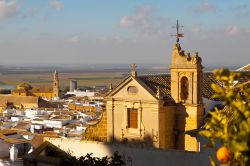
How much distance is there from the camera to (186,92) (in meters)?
19.8

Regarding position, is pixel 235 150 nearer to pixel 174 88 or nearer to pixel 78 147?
pixel 78 147

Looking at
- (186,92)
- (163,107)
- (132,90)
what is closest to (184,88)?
(186,92)

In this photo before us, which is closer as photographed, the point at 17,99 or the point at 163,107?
the point at 163,107

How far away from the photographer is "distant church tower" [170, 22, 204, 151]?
19.2 m

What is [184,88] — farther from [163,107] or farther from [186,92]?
[163,107]

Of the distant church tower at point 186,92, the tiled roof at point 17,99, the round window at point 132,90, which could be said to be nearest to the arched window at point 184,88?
the distant church tower at point 186,92

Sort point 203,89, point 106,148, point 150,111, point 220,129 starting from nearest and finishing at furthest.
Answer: point 220,129, point 106,148, point 150,111, point 203,89

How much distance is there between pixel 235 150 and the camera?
322cm

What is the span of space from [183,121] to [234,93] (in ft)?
53.1

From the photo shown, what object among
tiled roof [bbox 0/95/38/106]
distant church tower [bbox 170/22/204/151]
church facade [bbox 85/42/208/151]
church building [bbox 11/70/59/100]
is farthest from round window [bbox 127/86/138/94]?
church building [bbox 11/70/59/100]

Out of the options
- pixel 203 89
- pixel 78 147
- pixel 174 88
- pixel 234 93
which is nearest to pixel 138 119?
pixel 174 88

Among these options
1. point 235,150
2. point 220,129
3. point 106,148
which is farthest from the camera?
point 106,148

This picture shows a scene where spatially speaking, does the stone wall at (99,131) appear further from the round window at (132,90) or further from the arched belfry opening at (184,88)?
the arched belfry opening at (184,88)

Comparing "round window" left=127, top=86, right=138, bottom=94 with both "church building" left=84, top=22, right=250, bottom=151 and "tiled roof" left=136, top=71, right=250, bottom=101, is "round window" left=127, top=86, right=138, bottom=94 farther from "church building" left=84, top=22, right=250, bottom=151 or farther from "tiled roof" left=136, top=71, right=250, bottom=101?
"tiled roof" left=136, top=71, right=250, bottom=101
